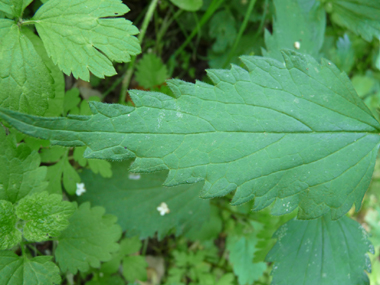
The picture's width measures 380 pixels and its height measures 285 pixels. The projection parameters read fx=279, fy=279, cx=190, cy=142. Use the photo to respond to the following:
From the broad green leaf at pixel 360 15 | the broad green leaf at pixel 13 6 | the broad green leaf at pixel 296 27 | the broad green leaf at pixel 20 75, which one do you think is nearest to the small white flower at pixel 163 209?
the broad green leaf at pixel 20 75

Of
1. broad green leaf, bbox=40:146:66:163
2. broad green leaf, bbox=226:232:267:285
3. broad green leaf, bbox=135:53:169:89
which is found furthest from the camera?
broad green leaf, bbox=226:232:267:285

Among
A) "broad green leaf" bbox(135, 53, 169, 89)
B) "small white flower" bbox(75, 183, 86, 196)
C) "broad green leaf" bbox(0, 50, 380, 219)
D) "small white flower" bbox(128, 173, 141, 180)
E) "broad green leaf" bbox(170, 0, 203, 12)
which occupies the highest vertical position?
"broad green leaf" bbox(170, 0, 203, 12)

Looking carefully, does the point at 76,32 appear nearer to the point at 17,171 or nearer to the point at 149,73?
the point at 17,171

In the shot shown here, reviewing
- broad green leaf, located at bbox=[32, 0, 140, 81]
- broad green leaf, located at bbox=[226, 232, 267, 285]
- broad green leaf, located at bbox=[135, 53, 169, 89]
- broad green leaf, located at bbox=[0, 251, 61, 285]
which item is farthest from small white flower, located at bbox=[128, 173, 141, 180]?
broad green leaf, located at bbox=[226, 232, 267, 285]

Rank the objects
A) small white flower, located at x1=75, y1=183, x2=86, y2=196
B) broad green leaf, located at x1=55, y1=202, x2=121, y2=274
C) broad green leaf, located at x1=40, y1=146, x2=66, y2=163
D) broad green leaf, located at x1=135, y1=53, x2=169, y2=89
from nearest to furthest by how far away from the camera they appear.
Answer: broad green leaf, located at x1=55, y1=202, x2=121, y2=274, broad green leaf, located at x1=40, y1=146, x2=66, y2=163, small white flower, located at x1=75, y1=183, x2=86, y2=196, broad green leaf, located at x1=135, y1=53, x2=169, y2=89

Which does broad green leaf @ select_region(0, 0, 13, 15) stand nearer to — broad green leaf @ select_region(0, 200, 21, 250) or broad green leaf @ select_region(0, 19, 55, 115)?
broad green leaf @ select_region(0, 19, 55, 115)

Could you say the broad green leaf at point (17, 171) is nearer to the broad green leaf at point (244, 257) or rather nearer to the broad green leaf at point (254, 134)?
the broad green leaf at point (254, 134)
